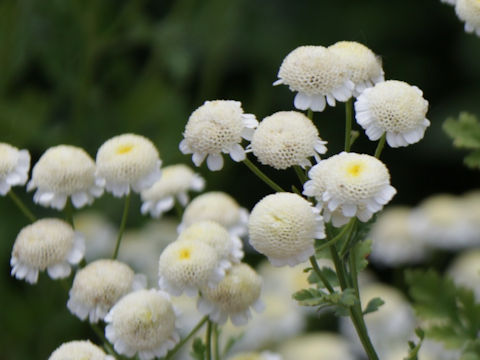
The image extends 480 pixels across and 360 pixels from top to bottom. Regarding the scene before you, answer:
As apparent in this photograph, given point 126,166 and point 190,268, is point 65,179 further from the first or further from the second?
point 190,268

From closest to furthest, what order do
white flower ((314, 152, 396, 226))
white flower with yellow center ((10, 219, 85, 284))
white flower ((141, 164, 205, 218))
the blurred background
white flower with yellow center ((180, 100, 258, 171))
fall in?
white flower ((314, 152, 396, 226))
white flower with yellow center ((180, 100, 258, 171))
white flower with yellow center ((10, 219, 85, 284))
white flower ((141, 164, 205, 218))
the blurred background

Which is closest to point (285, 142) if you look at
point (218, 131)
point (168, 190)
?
point (218, 131)

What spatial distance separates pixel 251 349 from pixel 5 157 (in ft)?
3.24

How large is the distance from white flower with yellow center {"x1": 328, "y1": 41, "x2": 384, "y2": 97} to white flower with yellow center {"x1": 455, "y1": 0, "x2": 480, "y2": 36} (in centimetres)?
14

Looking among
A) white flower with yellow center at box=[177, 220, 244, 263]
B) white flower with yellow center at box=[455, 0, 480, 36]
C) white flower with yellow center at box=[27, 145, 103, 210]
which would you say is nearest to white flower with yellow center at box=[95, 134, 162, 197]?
white flower with yellow center at box=[27, 145, 103, 210]

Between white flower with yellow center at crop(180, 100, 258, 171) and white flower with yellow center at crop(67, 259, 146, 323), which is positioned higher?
white flower with yellow center at crop(180, 100, 258, 171)

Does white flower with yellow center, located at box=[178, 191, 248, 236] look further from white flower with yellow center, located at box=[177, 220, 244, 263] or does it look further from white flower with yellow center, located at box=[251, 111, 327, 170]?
white flower with yellow center, located at box=[251, 111, 327, 170]

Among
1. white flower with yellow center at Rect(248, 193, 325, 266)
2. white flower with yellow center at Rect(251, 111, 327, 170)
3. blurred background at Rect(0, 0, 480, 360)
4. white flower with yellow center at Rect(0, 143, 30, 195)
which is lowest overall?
blurred background at Rect(0, 0, 480, 360)

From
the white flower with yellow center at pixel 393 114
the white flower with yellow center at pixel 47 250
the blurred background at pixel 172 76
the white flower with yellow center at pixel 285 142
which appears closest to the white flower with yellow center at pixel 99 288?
the white flower with yellow center at pixel 47 250

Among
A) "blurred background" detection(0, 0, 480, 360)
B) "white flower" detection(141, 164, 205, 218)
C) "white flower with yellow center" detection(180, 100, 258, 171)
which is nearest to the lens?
"white flower with yellow center" detection(180, 100, 258, 171)

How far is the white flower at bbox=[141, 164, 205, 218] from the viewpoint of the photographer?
141 centimetres

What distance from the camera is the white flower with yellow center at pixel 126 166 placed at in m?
1.17

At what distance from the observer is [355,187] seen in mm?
926

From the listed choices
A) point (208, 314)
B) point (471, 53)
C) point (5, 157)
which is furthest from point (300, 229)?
point (471, 53)
